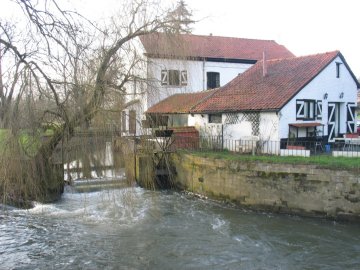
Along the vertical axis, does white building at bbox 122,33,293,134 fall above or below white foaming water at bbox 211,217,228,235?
above

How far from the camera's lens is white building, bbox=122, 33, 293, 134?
14.5 metres

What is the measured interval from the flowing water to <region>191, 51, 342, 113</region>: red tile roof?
5495mm

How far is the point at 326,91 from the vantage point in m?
19.2

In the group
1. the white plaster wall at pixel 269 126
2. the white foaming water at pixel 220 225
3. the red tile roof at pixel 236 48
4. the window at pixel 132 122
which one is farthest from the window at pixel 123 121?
the white plaster wall at pixel 269 126

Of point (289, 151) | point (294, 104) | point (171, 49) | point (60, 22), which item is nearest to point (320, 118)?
point (294, 104)

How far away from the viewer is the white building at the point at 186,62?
14516 millimetres

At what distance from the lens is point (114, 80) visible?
12992 mm

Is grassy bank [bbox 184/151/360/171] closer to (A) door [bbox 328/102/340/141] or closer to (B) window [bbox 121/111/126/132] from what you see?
(A) door [bbox 328/102/340/141]

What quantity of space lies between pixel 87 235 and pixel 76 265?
7.31 ft

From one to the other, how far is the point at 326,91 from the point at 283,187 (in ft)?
23.2

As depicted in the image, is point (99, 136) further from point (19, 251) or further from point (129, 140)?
point (19, 251)

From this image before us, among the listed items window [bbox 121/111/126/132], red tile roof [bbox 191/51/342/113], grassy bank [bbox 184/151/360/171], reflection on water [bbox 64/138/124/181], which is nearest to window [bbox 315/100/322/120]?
red tile roof [bbox 191/51/342/113]

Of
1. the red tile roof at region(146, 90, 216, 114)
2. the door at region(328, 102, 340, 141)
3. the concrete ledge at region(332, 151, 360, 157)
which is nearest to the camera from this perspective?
the concrete ledge at region(332, 151, 360, 157)

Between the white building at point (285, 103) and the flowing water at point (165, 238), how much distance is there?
4.74 m
